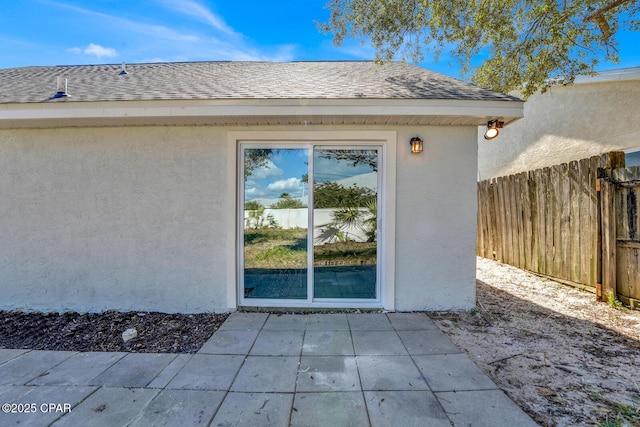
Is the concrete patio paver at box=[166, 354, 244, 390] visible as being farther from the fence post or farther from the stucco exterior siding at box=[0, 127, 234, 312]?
the fence post

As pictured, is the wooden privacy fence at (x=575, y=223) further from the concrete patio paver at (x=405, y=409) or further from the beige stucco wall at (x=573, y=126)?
the concrete patio paver at (x=405, y=409)

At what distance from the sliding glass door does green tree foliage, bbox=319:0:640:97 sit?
2653 millimetres

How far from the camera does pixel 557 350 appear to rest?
315cm

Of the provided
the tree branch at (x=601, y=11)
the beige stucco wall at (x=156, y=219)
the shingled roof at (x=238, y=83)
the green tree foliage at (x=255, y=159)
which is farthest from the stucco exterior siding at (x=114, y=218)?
the tree branch at (x=601, y=11)

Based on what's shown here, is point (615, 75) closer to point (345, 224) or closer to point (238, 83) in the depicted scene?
point (345, 224)

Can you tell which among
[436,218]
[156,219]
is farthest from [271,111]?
[436,218]

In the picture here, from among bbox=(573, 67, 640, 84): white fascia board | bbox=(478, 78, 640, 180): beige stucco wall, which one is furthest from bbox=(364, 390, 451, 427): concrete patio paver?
bbox=(573, 67, 640, 84): white fascia board

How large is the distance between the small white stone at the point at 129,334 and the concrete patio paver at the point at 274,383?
0.33m

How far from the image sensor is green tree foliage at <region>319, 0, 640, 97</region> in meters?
4.85

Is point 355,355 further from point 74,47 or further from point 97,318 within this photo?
point 74,47

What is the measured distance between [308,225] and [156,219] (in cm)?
233

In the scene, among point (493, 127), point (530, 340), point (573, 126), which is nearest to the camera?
point (530, 340)

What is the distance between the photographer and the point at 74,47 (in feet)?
23.2

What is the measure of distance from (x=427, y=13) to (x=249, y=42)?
14.8 ft
